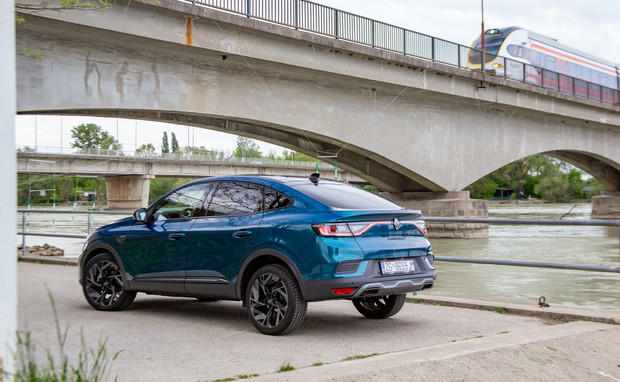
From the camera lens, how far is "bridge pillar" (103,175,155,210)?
57375 millimetres

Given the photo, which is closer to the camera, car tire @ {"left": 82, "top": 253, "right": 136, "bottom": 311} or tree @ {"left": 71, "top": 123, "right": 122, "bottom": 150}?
car tire @ {"left": 82, "top": 253, "right": 136, "bottom": 311}

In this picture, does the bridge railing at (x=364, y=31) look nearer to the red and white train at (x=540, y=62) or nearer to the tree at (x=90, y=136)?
the red and white train at (x=540, y=62)

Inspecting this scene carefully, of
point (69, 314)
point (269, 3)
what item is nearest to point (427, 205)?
point (269, 3)

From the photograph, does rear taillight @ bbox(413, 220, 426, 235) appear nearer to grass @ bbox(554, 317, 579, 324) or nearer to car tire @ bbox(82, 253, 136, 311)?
grass @ bbox(554, 317, 579, 324)

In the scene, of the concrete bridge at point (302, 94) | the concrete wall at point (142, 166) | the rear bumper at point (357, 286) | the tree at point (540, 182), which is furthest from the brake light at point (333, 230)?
the tree at point (540, 182)

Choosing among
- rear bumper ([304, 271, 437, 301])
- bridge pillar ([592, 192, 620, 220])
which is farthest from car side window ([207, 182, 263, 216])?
bridge pillar ([592, 192, 620, 220])

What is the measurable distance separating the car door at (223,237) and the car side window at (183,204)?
180 millimetres

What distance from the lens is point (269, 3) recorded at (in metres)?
18.8

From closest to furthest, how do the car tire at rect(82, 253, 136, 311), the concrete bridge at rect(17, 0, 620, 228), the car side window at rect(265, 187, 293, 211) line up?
the car side window at rect(265, 187, 293, 211), the car tire at rect(82, 253, 136, 311), the concrete bridge at rect(17, 0, 620, 228)

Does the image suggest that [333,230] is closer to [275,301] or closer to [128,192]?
[275,301]

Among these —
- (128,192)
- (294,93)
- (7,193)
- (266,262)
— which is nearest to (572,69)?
(294,93)

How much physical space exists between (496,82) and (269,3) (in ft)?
38.4

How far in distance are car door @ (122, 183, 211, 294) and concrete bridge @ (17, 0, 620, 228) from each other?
27.9 feet

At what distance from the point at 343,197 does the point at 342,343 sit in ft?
4.64
